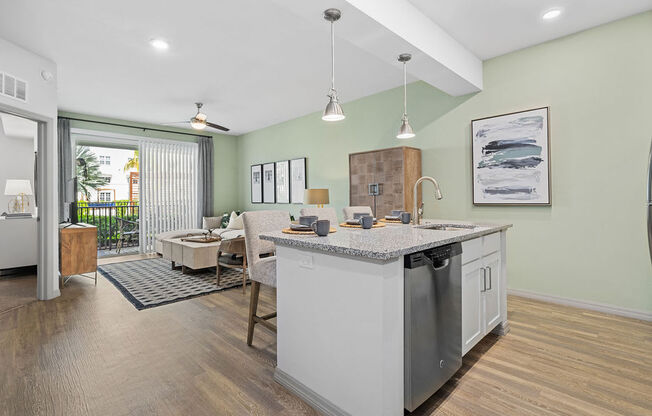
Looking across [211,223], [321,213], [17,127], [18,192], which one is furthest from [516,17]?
[211,223]

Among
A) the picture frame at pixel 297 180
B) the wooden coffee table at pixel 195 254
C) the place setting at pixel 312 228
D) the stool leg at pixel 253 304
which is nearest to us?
the place setting at pixel 312 228

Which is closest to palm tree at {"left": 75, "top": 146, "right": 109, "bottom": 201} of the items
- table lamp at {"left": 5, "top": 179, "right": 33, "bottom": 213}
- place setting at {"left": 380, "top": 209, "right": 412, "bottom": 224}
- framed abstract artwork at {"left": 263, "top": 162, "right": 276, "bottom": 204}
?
table lamp at {"left": 5, "top": 179, "right": 33, "bottom": 213}

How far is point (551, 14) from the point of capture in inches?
107

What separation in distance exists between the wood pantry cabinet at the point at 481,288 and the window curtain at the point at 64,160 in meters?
6.30

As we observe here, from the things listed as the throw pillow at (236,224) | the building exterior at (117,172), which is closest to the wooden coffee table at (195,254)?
the throw pillow at (236,224)

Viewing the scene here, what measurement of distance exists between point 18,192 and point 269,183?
3.98 meters

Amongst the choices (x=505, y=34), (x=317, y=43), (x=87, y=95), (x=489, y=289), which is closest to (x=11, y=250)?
(x=87, y=95)

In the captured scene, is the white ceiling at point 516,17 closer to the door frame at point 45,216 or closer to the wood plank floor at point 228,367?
the wood plank floor at point 228,367

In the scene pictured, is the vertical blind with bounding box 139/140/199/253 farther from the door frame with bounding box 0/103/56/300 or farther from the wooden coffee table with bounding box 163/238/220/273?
the door frame with bounding box 0/103/56/300

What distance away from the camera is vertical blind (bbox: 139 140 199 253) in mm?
6525

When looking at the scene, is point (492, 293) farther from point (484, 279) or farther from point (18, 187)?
Result: point (18, 187)

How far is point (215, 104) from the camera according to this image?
17.4 feet

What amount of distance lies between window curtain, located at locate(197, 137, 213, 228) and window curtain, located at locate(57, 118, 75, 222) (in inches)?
91.0

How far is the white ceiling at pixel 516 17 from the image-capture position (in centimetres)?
260
